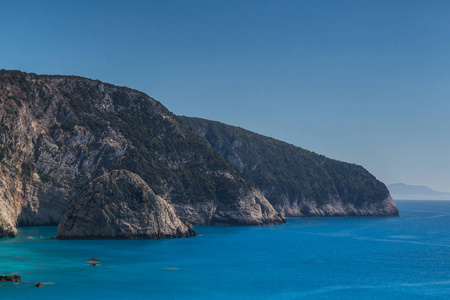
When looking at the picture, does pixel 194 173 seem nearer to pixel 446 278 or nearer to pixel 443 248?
pixel 443 248

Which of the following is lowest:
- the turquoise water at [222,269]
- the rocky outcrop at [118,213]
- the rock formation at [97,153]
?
the turquoise water at [222,269]

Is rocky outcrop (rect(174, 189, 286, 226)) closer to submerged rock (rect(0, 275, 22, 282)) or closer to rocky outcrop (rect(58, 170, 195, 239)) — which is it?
rocky outcrop (rect(58, 170, 195, 239))

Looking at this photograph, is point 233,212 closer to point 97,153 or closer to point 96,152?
point 97,153

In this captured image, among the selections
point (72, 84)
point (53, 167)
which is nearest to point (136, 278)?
point (53, 167)

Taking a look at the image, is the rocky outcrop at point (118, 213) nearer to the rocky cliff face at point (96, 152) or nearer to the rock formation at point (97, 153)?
the rock formation at point (97, 153)

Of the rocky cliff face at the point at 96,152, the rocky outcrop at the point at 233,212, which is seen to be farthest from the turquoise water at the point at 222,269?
the rocky outcrop at the point at 233,212

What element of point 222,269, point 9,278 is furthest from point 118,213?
point 9,278
